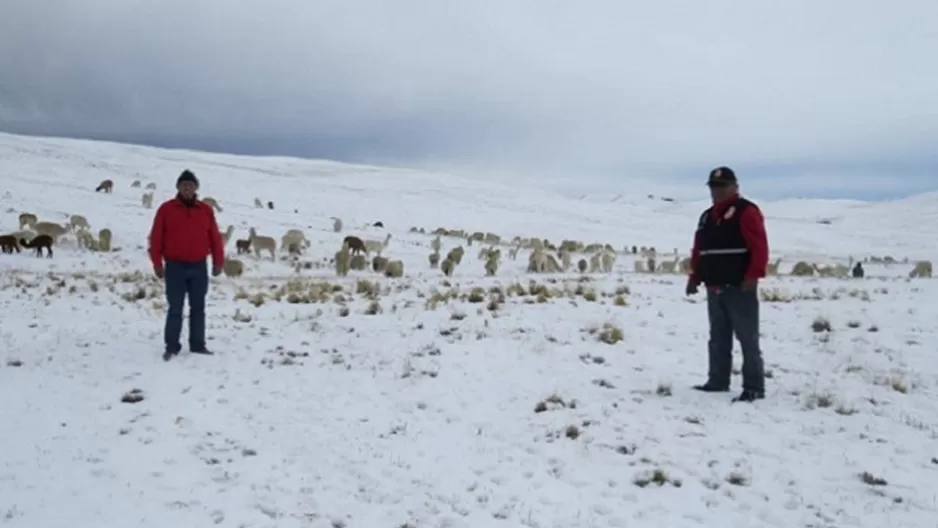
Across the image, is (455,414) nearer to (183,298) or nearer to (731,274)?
(731,274)

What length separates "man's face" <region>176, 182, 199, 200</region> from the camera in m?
8.19

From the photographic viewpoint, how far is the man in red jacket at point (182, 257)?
8.09 meters

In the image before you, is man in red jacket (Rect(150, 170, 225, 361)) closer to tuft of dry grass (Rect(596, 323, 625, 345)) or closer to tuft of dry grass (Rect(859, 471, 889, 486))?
tuft of dry grass (Rect(596, 323, 625, 345))

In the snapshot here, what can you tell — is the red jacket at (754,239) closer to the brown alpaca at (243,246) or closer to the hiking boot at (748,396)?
the hiking boot at (748,396)

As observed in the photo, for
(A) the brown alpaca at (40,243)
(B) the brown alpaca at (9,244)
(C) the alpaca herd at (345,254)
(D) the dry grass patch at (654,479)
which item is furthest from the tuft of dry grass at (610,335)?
(B) the brown alpaca at (9,244)

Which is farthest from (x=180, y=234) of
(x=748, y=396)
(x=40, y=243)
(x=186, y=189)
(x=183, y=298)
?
(x=40, y=243)

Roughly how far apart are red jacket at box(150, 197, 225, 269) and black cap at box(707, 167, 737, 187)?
5.36 m

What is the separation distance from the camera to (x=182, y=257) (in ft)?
26.8

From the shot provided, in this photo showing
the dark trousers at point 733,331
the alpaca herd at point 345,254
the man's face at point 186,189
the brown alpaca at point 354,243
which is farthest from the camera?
the brown alpaca at point 354,243

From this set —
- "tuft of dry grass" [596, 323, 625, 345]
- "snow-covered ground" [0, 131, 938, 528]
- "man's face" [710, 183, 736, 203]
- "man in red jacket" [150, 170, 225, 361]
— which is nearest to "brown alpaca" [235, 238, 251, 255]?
"snow-covered ground" [0, 131, 938, 528]

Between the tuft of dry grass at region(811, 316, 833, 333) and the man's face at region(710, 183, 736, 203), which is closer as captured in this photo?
the man's face at region(710, 183, 736, 203)

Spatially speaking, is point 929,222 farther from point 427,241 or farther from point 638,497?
point 638,497

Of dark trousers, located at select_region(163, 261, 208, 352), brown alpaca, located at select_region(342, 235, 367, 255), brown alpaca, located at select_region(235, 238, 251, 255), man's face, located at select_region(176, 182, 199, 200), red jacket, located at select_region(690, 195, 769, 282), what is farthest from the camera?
brown alpaca, located at select_region(342, 235, 367, 255)

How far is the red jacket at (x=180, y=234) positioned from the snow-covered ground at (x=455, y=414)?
1.15 meters
